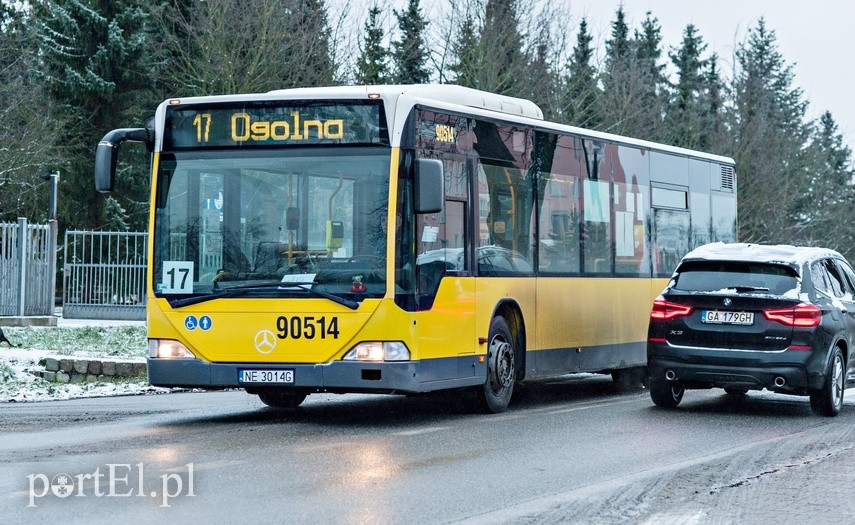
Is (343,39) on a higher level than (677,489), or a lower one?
higher

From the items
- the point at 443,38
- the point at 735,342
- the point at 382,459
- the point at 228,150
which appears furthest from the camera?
the point at 443,38

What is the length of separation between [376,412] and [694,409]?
12.5 ft

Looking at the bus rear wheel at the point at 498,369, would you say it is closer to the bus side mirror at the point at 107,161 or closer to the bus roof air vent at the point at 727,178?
the bus side mirror at the point at 107,161

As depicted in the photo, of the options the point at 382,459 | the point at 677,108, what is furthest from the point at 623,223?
the point at 677,108

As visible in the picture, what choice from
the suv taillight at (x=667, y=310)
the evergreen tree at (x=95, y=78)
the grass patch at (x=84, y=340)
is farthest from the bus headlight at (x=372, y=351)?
the evergreen tree at (x=95, y=78)

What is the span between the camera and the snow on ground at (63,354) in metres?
17.8

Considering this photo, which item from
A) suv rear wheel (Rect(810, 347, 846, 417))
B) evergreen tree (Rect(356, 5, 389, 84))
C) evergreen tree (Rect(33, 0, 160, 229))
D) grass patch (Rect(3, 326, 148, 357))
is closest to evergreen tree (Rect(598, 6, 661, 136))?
evergreen tree (Rect(356, 5, 389, 84))

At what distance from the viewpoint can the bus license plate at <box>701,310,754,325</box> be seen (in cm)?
1582

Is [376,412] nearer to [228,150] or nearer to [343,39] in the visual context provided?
[228,150]

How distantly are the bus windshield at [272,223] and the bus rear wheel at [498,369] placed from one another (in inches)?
88.3

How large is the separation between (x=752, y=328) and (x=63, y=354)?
31.8 feet

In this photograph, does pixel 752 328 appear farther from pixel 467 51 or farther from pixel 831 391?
pixel 467 51

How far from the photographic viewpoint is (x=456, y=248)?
577 inches

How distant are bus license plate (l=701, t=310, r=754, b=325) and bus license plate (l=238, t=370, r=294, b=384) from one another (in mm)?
4829
